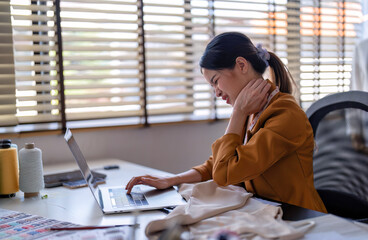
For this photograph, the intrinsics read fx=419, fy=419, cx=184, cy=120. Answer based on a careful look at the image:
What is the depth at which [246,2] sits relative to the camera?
2838 millimetres

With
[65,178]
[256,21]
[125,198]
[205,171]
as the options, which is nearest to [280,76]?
[205,171]

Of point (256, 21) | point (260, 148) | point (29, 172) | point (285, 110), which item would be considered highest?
point (256, 21)

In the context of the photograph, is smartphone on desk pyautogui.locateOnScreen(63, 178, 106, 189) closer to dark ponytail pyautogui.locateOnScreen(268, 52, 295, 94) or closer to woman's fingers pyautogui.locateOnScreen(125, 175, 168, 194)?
woman's fingers pyautogui.locateOnScreen(125, 175, 168, 194)

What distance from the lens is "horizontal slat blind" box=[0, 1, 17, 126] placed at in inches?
82.0

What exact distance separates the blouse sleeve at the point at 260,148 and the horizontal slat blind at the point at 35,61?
3.85 ft

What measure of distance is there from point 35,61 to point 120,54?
48 cm

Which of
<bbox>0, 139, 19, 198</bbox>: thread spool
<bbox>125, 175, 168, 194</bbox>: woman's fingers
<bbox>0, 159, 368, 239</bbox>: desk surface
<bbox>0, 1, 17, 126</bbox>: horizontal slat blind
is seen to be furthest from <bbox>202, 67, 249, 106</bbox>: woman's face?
<bbox>0, 1, 17, 126</bbox>: horizontal slat blind

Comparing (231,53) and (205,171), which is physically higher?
(231,53)

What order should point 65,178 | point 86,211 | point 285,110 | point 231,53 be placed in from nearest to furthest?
point 86,211 → point 285,110 → point 231,53 → point 65,178

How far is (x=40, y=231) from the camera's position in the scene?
106 cm

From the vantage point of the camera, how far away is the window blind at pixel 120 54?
216 centimetres

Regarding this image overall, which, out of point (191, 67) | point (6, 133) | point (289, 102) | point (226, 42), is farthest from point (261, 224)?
point (191, 67)

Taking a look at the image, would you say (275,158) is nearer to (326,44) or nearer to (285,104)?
(285,104)

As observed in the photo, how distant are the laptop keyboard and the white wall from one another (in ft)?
2.80
